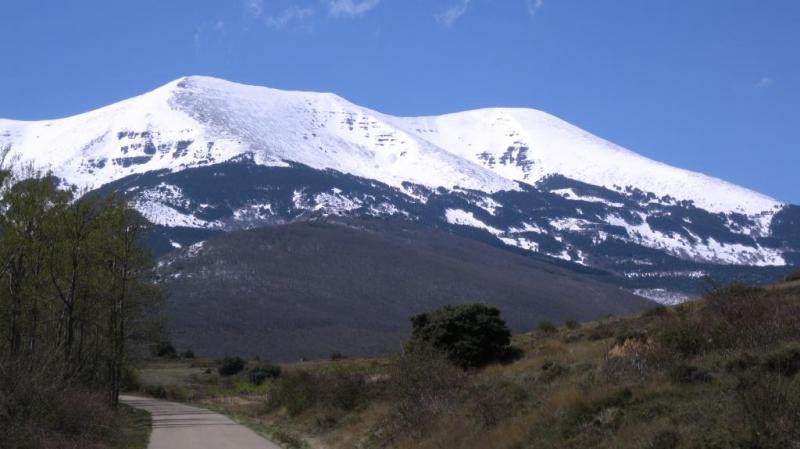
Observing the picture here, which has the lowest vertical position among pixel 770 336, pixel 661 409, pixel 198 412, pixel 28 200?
pixel 198 412

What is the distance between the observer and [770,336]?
52.6ft

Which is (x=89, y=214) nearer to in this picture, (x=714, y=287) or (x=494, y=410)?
(x=494, y=410)

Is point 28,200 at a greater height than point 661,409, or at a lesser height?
greater

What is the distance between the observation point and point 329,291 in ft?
357

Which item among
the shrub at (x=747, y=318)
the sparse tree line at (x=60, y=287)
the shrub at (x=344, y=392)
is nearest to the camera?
the shrub at (x=747, y=318)

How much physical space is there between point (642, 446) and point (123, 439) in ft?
54.4

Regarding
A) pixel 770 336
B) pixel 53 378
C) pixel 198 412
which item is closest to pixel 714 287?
pixel 770 336

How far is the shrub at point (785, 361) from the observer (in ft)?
45.5

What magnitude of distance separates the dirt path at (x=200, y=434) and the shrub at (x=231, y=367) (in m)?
27.9

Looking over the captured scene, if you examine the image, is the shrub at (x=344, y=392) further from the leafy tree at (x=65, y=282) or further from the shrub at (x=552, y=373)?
the shrub at (x=552, y=373)

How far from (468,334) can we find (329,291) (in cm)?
6952

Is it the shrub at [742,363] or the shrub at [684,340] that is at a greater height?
the shrub at [684,340]

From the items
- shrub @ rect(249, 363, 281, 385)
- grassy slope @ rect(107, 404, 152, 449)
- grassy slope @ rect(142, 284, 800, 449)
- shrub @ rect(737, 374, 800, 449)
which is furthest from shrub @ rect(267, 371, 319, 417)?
shrub @ rect(737, 374, 800, 449)

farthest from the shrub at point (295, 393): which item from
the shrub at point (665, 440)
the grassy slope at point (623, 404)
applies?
the shrub at point (665, 440)
